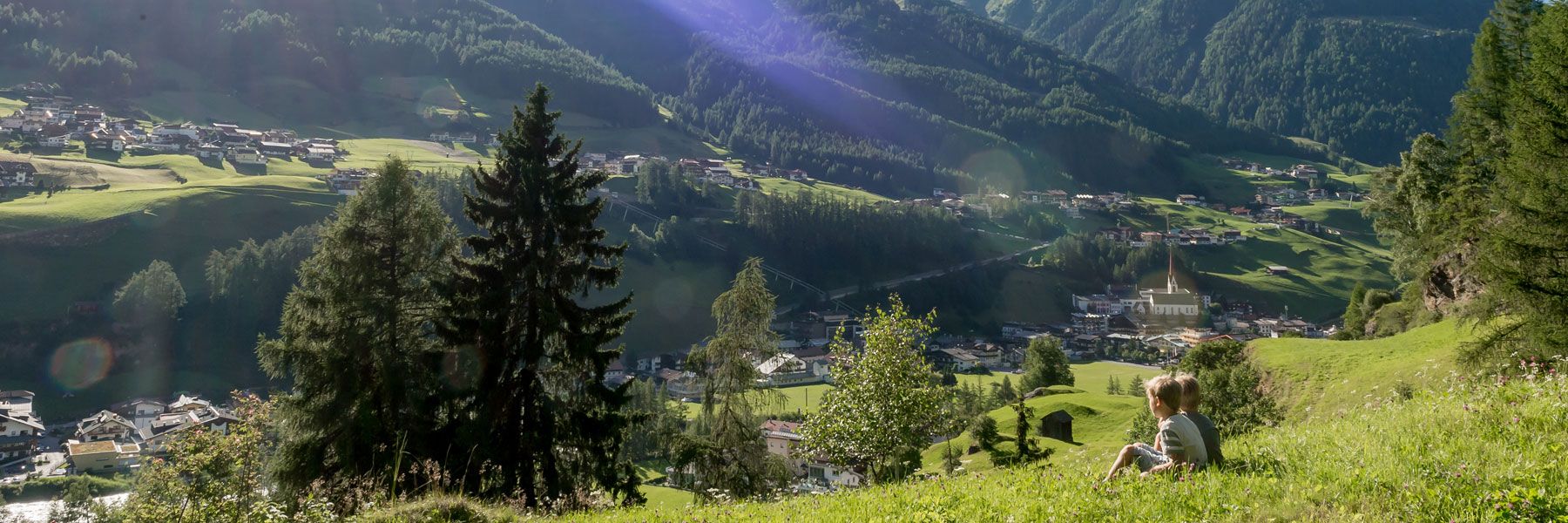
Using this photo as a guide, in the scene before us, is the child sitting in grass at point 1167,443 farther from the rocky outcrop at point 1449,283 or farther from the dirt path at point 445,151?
the dirt path at point 445,151

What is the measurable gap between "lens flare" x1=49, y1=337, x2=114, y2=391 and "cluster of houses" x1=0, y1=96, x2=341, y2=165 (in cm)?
6490

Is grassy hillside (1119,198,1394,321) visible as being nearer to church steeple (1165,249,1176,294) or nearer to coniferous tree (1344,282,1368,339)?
church steeple (1165,249,1176,294)

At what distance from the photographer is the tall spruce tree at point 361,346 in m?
18.9

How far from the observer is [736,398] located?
80.5ft

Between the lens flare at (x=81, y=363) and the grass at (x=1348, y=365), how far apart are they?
96151 millimetres

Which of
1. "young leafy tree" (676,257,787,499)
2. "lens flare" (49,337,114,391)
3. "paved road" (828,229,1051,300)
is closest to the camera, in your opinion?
"young leafy tree" (676,257,787,499)

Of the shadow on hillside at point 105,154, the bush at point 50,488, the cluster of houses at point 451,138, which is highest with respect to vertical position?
the cluster of houses at point 451,138

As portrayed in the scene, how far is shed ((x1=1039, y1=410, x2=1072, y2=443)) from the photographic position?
45.5 m

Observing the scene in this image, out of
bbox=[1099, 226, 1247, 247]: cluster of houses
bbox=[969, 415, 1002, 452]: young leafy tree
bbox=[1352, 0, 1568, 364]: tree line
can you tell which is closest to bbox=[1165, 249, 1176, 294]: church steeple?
bbox=[1099, 226, 1247, 247]: cluster of houses

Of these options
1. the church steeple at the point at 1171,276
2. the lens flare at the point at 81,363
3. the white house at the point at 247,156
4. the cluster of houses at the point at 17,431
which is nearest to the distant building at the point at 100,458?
the cluster of houses at the point at 17,431

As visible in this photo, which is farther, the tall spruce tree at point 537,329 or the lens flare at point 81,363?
the lens flare at point 81,363

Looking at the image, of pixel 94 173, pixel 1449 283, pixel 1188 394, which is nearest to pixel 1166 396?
pixel 1188 394

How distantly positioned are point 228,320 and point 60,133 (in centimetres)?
7863

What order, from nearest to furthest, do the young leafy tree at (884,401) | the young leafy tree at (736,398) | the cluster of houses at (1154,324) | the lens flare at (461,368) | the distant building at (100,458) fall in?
the lens flare at (461,368)
the young leafy tree at (884,401)
the young leafy tree at (736,398)
the distant building at (100,458)
the cluster of houses at (1154,324)
